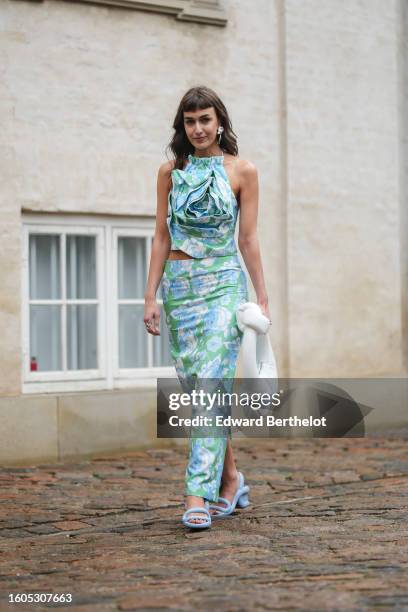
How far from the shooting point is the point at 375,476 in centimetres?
673

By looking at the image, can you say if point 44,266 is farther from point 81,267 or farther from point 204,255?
point 204,255

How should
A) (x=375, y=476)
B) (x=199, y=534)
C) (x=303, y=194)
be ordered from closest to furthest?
(x=199, y=534) < (x=375, y=476) < (x=303, y=194)

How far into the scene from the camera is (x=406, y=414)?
30.5 feet

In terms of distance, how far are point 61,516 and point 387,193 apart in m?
4.90

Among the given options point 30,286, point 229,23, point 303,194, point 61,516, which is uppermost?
point 229,23

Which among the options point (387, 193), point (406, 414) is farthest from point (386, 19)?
point (406, 414)

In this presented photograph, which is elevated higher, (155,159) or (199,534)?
(155,159)

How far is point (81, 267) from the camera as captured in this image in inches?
314

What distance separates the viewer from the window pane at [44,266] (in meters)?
7.80

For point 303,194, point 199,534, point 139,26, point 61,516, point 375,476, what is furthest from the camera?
point 303,194

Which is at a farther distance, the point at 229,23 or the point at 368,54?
the point at 368,54

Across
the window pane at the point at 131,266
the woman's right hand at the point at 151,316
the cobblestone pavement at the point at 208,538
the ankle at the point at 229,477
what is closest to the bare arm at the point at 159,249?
the woman's right hand at the point at 151,316

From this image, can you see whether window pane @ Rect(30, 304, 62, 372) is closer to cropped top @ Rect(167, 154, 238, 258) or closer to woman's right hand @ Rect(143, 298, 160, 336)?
woman's right hand @ Rect(143, 298, 160, 336)

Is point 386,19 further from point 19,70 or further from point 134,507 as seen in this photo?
point 134,507
